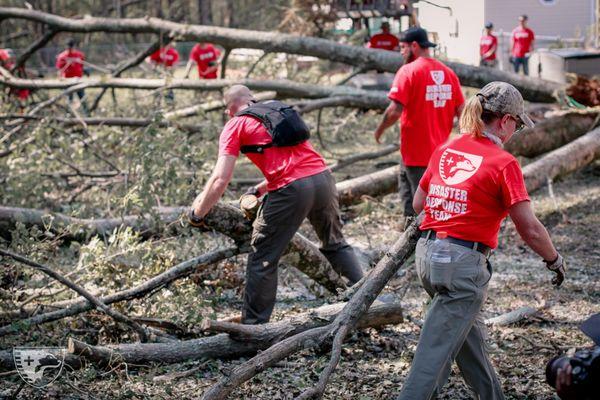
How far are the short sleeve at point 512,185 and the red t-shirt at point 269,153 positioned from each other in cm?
198

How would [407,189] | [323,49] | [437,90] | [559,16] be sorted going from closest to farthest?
1. [437,90]
2. [407,189]
3. [323,49]
4. [559,16]

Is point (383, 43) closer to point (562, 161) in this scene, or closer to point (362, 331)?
point (562, 161)

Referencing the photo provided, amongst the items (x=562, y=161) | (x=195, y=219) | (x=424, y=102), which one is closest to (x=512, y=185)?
A: (x=195, y=219)

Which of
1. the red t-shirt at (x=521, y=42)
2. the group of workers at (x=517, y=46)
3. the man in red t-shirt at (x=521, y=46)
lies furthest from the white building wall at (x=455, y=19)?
the red t-shirt at (x=521, y=42)

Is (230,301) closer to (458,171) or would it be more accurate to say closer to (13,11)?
(458,171)

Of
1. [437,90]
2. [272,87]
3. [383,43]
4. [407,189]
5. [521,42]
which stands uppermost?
[437,90]

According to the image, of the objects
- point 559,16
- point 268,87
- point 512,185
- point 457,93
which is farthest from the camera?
point 559,16

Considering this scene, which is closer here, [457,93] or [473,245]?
[473,245]

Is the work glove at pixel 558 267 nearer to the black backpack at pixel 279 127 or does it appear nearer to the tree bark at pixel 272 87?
the black backpack at pixel 279 127

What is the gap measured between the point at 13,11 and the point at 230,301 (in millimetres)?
6603

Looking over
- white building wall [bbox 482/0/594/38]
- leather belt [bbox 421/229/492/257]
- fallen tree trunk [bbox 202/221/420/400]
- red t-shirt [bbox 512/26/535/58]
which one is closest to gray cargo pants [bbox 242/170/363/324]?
fallen tree trunk [bbox 202/221/420/400]

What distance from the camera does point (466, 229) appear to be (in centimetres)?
365

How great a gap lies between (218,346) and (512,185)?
2.23 metres

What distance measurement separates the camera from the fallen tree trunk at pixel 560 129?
358 inches
